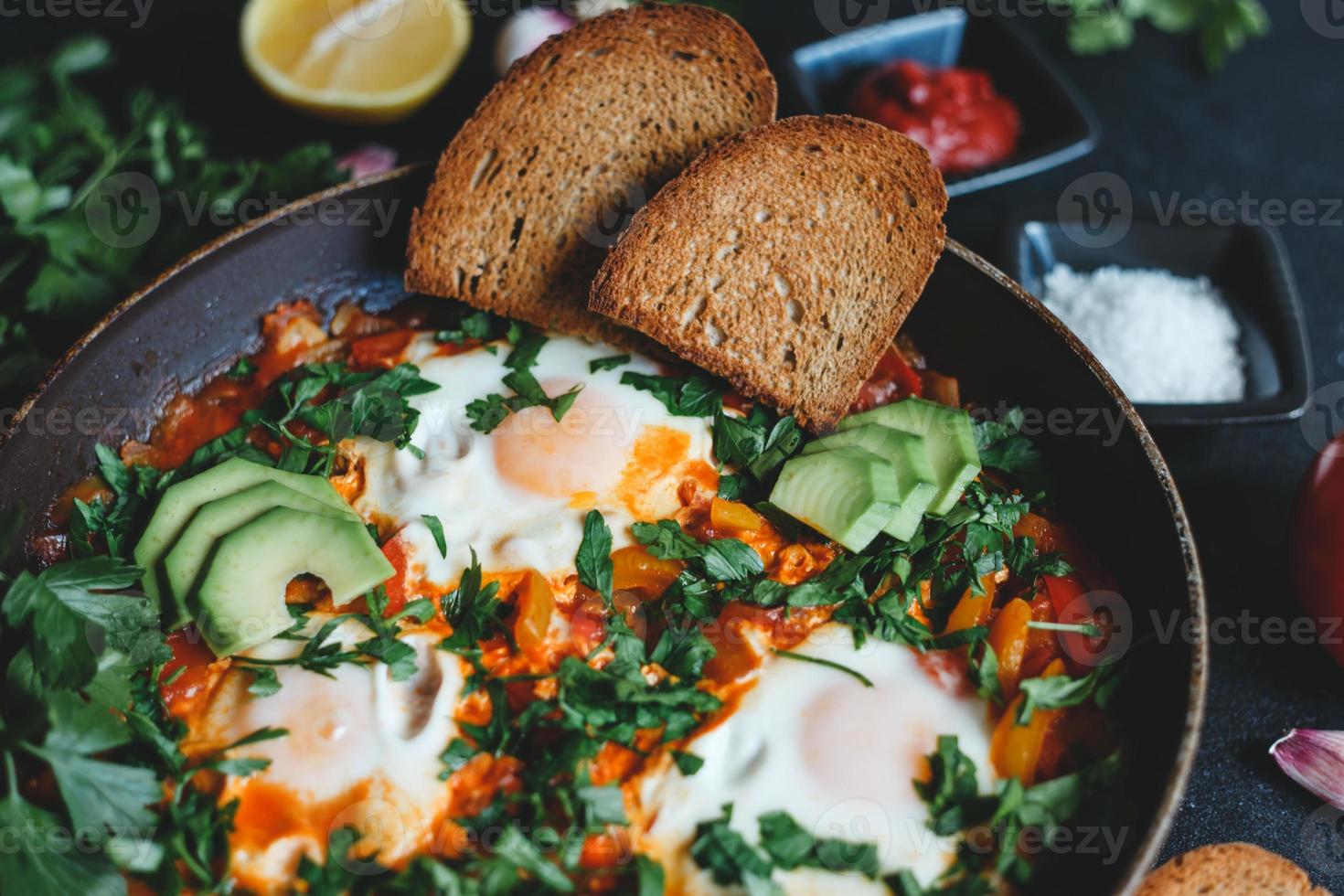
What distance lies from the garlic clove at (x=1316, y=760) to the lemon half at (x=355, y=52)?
3.75 m

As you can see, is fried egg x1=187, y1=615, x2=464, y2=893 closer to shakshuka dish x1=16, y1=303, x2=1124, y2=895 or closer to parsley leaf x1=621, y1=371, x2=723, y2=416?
shakshuka dish x1=16, y1=303, x2=1124, y2=895

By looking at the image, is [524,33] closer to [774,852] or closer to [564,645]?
[564,645]

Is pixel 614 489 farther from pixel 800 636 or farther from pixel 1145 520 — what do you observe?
pixel 1145 520

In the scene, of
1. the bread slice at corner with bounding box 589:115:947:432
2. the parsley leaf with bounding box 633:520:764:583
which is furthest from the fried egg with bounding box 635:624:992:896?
the bread slice at corner with bounding box 589:115:947:432

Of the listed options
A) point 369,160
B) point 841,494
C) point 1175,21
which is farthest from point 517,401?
point 1175,21

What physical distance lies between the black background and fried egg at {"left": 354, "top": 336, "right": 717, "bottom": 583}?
66.0 inches

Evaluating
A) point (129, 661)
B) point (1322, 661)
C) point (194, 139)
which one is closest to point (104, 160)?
point (194, 139)

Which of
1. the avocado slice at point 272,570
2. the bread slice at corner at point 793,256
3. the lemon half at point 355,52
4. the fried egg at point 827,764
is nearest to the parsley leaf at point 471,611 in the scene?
the avocado slice at point 272,570

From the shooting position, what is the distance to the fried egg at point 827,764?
2428mm

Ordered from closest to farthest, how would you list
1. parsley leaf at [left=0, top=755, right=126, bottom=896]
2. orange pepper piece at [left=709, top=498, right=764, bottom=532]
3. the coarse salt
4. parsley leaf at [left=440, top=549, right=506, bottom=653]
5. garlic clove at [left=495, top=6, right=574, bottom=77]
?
parsley leaf at [left=0, top=755, right=126, bottom=896] < parsley leaf at [left=440, top=549, right=506, bottom=653] < orange pepper piece at [left=709, top=498, right=764, bottom=532] < the coarse salt < garlic clove at [left=495, top=6, right=574, bottom=77]

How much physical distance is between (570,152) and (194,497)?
1444 mm

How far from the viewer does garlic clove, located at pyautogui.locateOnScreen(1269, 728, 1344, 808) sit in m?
2.97

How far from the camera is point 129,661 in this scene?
2646 mm

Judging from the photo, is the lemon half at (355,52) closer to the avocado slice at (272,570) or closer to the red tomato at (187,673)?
the avocado slice at (272,570)
